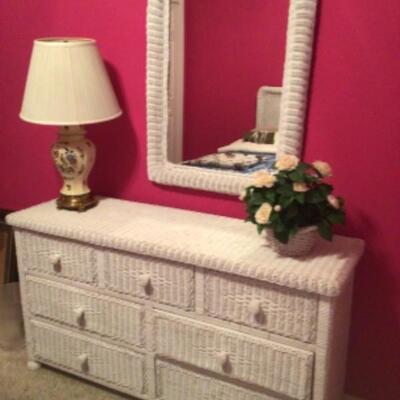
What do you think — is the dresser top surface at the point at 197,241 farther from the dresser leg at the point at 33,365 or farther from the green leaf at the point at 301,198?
the dresser leg at the point at 33,365

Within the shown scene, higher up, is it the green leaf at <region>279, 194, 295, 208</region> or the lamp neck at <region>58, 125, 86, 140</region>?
the lamp neck at <region>58, 125, 86, 140</region>

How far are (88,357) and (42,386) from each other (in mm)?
240

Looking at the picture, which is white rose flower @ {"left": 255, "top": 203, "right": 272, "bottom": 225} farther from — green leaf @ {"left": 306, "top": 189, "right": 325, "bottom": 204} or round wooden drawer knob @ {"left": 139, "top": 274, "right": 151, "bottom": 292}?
round wooden drawer knob @ {"left": 139, "top": 274, "right": 151, "bottom": 292}

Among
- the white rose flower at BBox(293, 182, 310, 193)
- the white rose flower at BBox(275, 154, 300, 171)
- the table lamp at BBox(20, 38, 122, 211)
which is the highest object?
the table lamp at BBox(20, 38, 122, 211)

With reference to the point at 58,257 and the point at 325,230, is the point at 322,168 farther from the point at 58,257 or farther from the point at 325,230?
the point at 58,257

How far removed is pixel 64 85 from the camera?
6.05 feet

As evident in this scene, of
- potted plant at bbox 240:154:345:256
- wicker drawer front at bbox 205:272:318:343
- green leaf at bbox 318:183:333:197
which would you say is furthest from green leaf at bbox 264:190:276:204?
wicker drawer front at bbox 205:272:318:343

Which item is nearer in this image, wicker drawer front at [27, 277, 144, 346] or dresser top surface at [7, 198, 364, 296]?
dresser top surface at [7, 198, 364, 296]

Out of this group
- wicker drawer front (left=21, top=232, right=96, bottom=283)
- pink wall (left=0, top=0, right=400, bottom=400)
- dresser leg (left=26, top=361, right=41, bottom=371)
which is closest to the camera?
pink wall (left=0, top=0, right=400, bottom=400)

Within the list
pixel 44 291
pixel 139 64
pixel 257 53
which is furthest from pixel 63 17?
pixel 44 291

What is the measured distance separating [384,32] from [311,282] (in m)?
0.77

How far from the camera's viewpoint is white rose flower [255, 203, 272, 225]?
1556 mm

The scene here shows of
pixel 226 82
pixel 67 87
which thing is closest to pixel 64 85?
pixel 67 87

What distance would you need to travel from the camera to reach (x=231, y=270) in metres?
1.60
